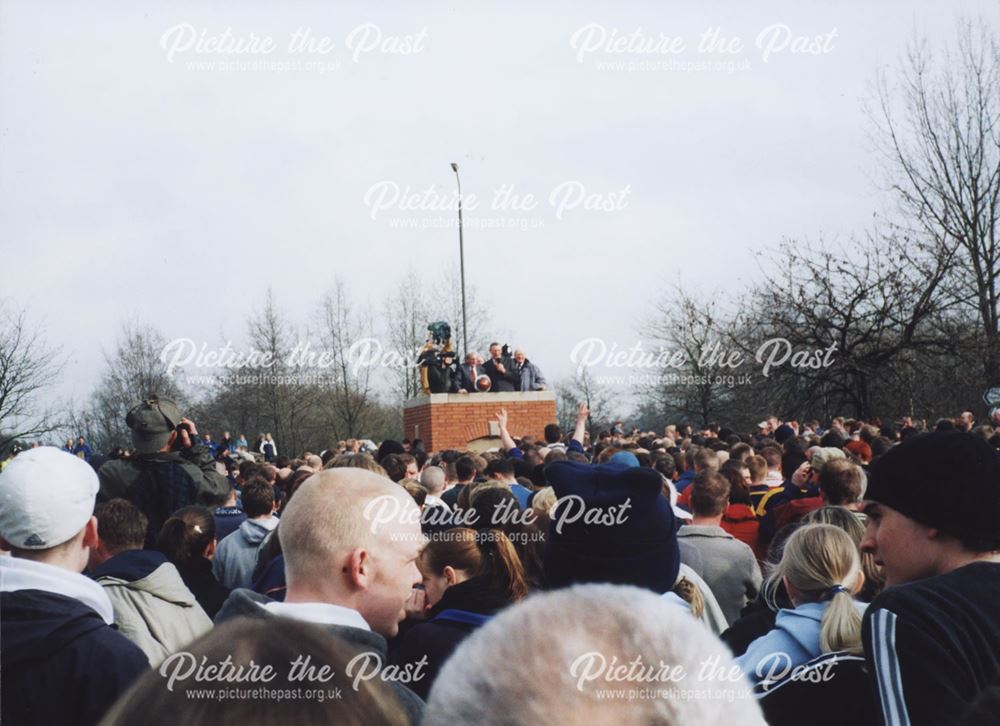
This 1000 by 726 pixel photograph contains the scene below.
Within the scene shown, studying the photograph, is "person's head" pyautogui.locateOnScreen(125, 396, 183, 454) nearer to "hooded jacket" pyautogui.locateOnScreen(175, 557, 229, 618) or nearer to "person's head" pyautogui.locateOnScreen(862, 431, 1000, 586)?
"hooded jacket" pyautogui.locateOnScreen(175, 557, 229, 618)

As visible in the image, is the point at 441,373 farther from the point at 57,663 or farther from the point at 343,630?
the point at 343,630

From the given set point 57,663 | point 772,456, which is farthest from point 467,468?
point 57,663

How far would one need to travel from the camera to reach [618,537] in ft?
10.7

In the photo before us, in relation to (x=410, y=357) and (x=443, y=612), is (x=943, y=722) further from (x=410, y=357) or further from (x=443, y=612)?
(x=410, y=357)

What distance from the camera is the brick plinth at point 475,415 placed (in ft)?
73.6

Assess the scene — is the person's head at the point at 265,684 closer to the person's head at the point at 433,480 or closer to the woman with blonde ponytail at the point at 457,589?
the woman with blonde ponytail at the point at 457,589

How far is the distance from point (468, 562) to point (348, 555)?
126 cm

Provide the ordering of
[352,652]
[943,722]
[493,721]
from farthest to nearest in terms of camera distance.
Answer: [943,722] < [352,652] < [493,721]

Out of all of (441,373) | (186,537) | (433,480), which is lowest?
(433,480)

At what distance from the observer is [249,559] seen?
6.18 meters

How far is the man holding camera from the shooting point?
658 cm

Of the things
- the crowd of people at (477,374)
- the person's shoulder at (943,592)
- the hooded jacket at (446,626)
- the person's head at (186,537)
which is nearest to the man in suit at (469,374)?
the crowd of people at (477,374)

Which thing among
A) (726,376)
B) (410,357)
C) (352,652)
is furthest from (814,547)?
(410,357)

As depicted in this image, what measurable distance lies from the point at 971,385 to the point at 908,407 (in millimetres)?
1965
